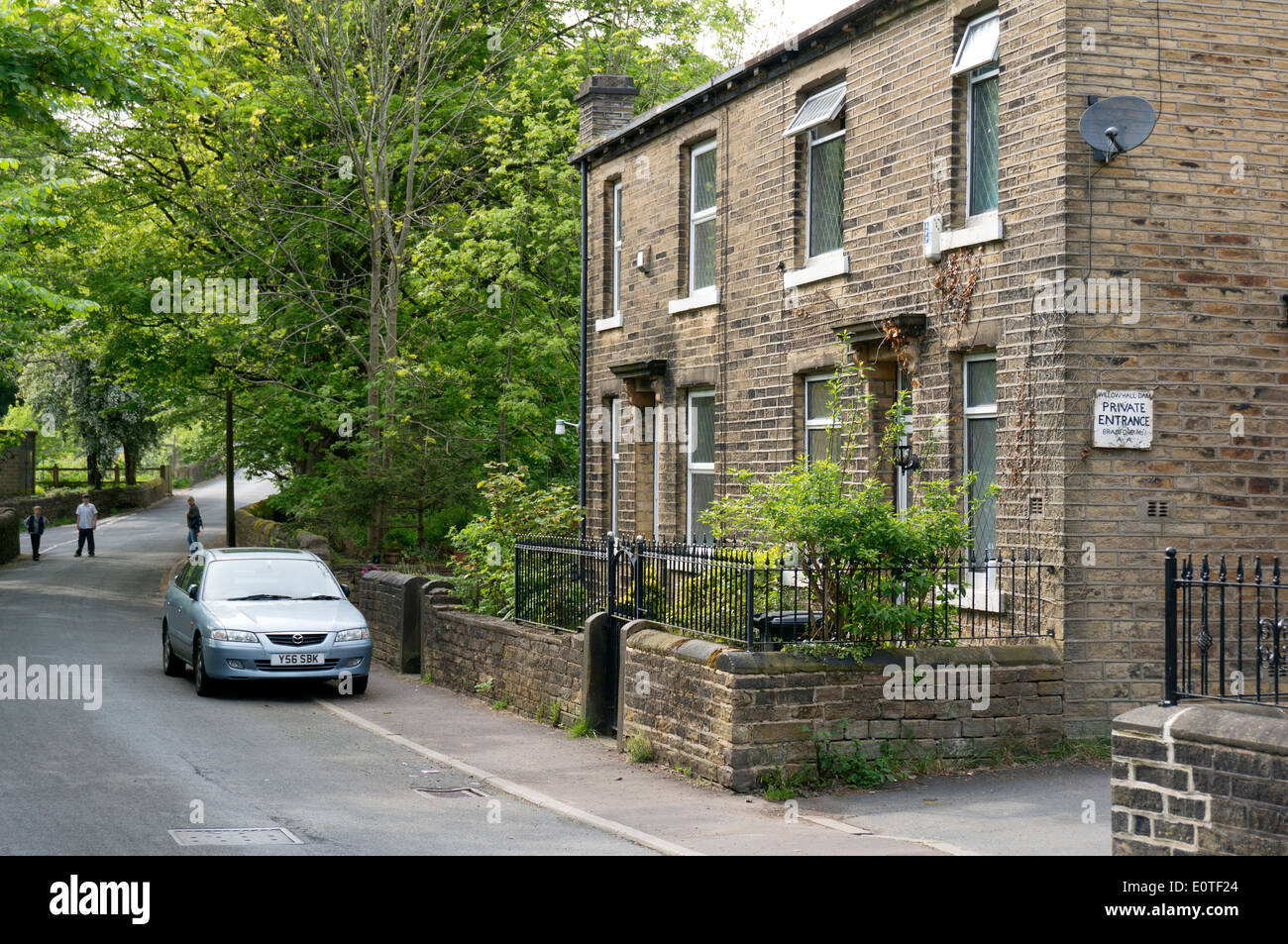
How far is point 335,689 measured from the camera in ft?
55.4

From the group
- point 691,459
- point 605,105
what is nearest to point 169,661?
point 691,459

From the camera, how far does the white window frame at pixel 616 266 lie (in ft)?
67.8

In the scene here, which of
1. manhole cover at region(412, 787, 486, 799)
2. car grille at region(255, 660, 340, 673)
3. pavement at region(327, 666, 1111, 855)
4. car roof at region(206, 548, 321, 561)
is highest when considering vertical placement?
car roof at region(206, 548, 321, 561)

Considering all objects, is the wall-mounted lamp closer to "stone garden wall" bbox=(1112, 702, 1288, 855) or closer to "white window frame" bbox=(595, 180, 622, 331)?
"stone garden wall" bbox=(1112, 702, 1288, 855)

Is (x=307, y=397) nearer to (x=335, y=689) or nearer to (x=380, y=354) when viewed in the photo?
(x=380, y=354)

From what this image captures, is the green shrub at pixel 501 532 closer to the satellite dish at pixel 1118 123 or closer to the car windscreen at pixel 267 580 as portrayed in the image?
the car windscreen at pixel 267 580

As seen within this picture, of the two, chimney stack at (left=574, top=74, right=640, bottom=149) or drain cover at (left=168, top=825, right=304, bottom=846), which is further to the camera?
chimney stack at (left=574, top=74, right=640, bottom=149)

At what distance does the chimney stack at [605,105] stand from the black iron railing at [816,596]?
10.8 m

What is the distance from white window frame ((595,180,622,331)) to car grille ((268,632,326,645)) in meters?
7.23

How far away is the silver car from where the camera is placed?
50.2ft

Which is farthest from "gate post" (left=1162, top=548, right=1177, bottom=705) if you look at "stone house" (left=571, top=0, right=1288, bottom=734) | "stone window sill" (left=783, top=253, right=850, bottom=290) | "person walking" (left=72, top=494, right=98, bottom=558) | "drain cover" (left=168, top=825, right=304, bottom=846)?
"person walking" (left=72, top=494, right=98, bottom=558)

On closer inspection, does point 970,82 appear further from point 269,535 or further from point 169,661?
point 269,535

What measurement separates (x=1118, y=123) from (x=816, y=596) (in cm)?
463
